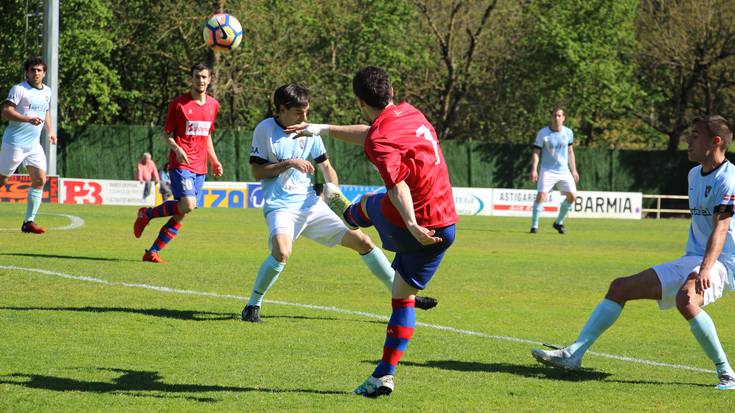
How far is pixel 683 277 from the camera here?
6.72 metres

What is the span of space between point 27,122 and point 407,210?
9.46 metres

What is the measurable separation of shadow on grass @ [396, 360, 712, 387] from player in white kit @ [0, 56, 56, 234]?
8458 mm

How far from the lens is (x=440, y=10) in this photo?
154ft

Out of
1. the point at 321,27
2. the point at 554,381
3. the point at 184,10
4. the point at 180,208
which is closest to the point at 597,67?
the point at 321,27

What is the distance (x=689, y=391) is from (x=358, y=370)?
218cm

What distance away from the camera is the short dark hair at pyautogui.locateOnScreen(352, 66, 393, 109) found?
5.98 metres

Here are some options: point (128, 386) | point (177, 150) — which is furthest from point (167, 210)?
point (128, 386)

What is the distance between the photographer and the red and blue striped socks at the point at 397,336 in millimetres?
6059

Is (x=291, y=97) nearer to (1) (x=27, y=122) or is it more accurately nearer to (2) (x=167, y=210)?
(2) (x=167, y=210)

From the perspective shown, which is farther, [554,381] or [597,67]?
[597,67]

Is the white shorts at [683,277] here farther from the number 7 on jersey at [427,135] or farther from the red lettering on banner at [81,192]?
the red lettering on banner at [81,192]

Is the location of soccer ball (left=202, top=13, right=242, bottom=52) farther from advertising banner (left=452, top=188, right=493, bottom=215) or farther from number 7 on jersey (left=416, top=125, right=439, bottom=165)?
advertising banner (left=452, top=188, right=493, bottom=215)

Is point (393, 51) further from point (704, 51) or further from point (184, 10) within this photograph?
point (704, 51)

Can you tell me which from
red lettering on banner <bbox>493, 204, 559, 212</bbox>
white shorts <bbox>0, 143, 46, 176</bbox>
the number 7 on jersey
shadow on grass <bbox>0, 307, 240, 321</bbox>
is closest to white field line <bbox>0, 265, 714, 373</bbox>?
shadow on grass <bbox>0, 307, 240, 321</bbox>
